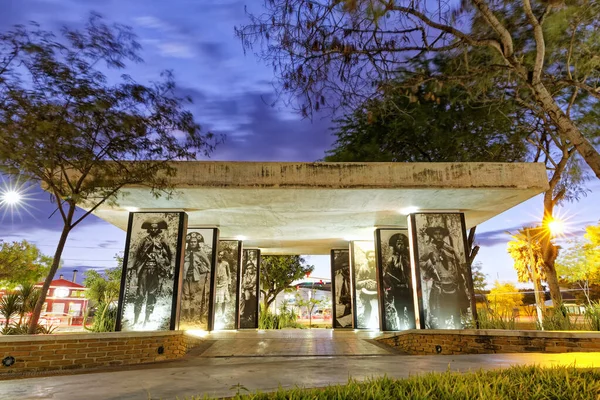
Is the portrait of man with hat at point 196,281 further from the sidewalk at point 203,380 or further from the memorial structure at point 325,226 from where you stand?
the sidewalk at point 203,380

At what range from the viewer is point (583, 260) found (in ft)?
79.7

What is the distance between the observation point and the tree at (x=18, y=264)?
67.4ft

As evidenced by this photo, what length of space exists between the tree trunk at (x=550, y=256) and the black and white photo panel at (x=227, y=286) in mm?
11247

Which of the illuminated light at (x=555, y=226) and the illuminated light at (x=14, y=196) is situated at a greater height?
the illuminated light at (x=14, y=196)

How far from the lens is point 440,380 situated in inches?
144

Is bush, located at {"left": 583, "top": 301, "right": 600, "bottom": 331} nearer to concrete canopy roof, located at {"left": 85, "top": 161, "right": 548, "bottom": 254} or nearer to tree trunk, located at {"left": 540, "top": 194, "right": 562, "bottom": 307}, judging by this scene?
concrete canopy roof, located at {"left": 85, "top": 161, "right": 548, "bottom": 254}

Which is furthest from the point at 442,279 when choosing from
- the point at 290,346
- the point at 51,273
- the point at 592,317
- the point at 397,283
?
the point at 51,273

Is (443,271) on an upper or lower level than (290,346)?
upper

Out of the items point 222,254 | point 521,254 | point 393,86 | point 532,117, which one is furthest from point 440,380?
point 521,254

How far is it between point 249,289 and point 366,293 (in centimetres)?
519

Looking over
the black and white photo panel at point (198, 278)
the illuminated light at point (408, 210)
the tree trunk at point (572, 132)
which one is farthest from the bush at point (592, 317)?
the black and white photo panel at point (198, 278)

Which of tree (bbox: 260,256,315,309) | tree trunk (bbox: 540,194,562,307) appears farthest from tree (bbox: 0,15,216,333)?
tree (bbox: 260,256,315,309)

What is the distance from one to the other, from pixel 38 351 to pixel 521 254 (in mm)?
30582

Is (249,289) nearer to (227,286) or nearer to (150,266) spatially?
(227,286)
